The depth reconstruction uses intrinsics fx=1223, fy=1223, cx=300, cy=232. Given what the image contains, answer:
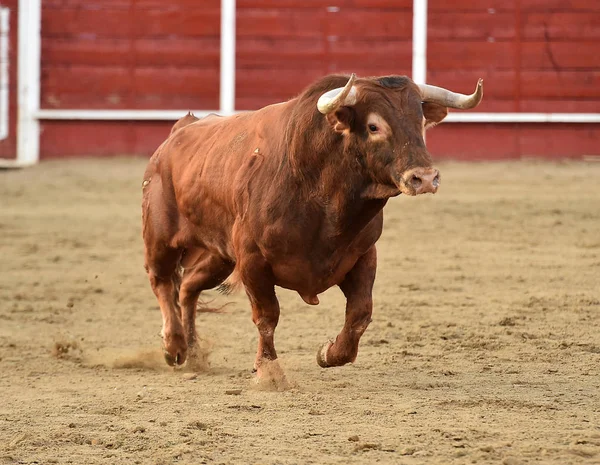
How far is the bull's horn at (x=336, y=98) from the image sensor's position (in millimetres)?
→ 4082

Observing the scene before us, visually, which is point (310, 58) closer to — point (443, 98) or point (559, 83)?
point (559, 83)

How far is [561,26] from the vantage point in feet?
39.1

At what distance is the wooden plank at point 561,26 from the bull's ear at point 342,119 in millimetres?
8143

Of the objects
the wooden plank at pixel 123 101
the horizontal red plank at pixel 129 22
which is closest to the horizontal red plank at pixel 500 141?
the wooden plank at pixel 123 101

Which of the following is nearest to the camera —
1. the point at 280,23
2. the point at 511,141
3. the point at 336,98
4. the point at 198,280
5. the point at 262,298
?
the point at 336,98

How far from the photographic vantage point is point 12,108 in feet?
39.8

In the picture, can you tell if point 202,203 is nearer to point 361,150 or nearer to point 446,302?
point 361,150

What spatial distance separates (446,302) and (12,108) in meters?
6.79

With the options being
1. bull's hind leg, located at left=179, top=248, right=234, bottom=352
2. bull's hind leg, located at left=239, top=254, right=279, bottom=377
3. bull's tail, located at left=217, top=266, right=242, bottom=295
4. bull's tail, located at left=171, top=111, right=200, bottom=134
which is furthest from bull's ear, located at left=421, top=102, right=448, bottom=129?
bull's tail, located at left=171, top=111, right=200, bottom=134

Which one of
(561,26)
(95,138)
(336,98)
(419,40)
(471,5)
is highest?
(471,5)

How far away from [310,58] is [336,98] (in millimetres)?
8124

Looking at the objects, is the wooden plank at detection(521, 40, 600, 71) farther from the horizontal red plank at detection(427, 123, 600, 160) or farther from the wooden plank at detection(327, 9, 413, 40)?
the wooden plank at detection(327, 9, 413, 40)

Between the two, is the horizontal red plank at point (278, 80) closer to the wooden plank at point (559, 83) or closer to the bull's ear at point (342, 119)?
the wooden plank at point (559, 83)

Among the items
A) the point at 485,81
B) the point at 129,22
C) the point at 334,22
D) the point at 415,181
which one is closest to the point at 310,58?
the point at 334,22
